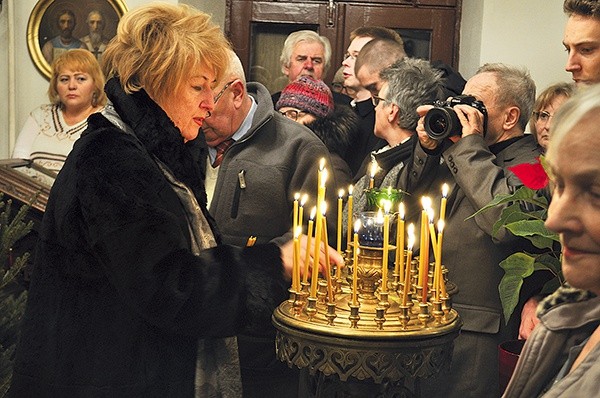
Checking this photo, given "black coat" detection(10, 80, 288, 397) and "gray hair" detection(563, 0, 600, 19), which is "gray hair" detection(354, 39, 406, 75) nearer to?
"gray hair" detection(563, 0, 600, 19)

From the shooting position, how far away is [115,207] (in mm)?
2154

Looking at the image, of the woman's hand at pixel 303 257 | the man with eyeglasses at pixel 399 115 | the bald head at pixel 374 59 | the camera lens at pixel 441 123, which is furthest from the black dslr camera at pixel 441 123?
the bald head at pixel 374 59

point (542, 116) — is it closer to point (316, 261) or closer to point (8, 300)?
point (316, 261)

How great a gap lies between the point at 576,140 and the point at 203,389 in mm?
1311

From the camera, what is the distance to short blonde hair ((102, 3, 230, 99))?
237cm

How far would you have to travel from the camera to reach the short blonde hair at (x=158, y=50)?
7.77 ft

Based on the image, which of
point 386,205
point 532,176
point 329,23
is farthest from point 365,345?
point 329,23

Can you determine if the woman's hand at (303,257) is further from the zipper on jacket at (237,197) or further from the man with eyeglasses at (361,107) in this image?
the man with eyeglasses at (361,107)

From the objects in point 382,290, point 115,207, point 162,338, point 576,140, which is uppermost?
point 576,140

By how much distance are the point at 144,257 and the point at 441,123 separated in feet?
4.32

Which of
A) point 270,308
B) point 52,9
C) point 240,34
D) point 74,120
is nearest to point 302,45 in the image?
point 74,120

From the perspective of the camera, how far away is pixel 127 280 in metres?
2.15

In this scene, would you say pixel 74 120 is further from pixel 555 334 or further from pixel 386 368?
pixel 555 334

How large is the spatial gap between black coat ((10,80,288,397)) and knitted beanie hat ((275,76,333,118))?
5.82ft
